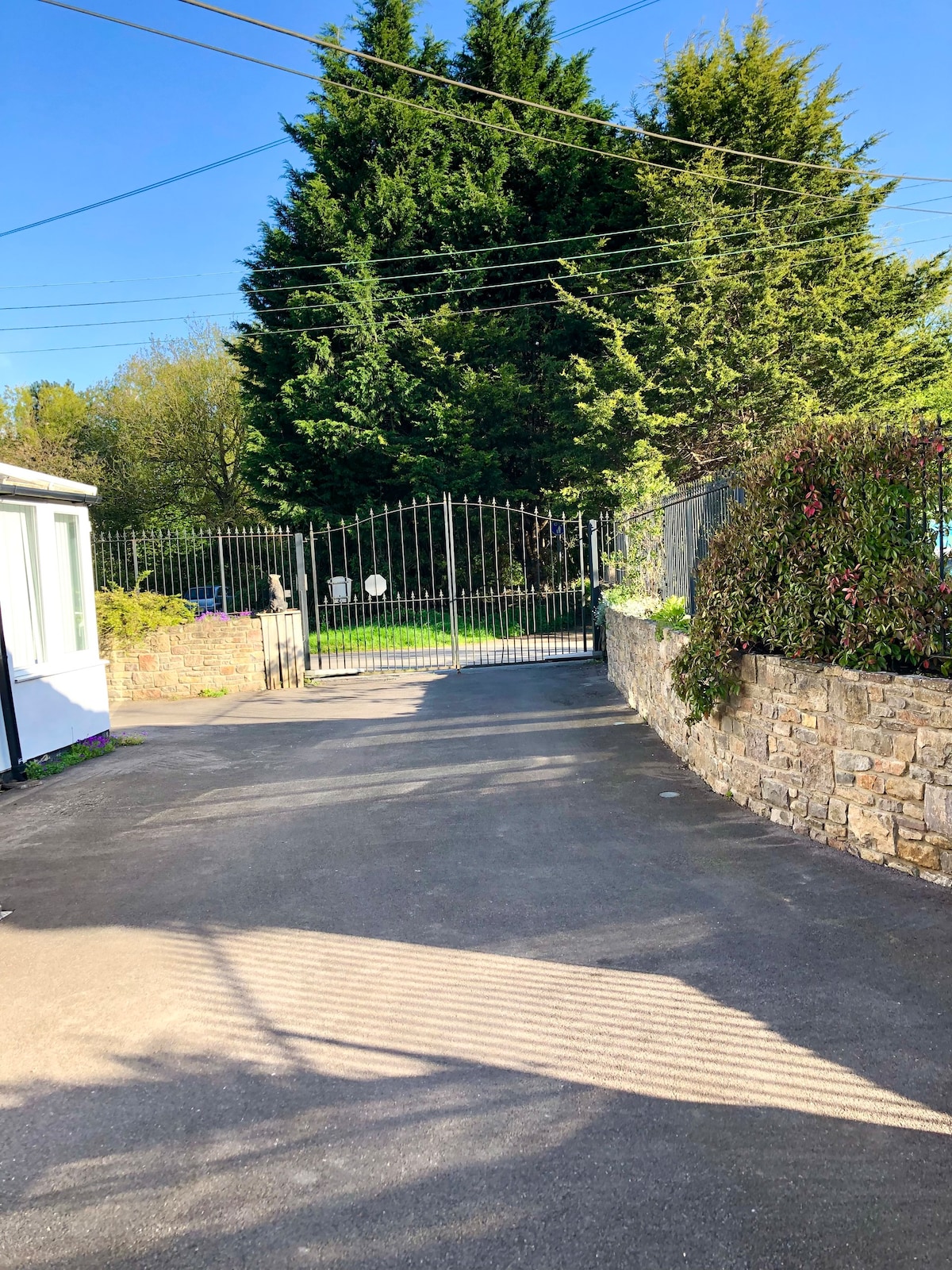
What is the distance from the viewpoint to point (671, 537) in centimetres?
988

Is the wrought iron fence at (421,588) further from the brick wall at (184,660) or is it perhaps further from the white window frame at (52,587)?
the white window frame at (52,587)

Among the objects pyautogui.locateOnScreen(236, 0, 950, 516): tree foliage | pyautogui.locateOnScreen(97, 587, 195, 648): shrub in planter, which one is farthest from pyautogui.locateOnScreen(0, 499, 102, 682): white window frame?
pyautogui.locateOnScreen(236, 0, 950, 516): tree foliage

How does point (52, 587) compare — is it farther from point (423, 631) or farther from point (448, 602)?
point (423, 631)

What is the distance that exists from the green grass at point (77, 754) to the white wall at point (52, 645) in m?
0.09

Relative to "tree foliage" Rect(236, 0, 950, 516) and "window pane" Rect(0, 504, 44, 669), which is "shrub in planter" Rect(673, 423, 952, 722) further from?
"tree foliage" Rect(236, 0, 950, 516)

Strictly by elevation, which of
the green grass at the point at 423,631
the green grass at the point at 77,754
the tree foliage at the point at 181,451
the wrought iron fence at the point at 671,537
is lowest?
the green grass at the point at 77,754

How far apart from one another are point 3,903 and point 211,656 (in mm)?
9475

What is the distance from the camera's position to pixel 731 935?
4.03 meters

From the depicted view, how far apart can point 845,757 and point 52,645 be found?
313 inches

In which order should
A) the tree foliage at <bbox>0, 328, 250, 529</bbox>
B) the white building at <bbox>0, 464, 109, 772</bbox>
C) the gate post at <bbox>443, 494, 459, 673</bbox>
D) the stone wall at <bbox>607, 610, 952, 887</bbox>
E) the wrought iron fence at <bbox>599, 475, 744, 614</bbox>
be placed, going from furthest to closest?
the tree foliage at <bbox>0, 328, 250, 529</bbox>
the gate post at <bbox>443, 494, 459, 673</bbox>
the white building at <bbox>0, 464, 109, 772</bbox>
the wrought iron fence at <bbox>599, 475, 744, 614</bbox>
the stone wall at <bbox>607, 610, 952, 887</bbox>

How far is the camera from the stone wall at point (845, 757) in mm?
4531

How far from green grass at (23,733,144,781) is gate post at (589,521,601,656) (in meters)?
8.47

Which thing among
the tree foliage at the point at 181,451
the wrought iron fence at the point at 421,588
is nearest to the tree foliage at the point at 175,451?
the tree foliage at the point at 181,451

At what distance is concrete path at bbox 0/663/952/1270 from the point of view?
2301 millimetres
